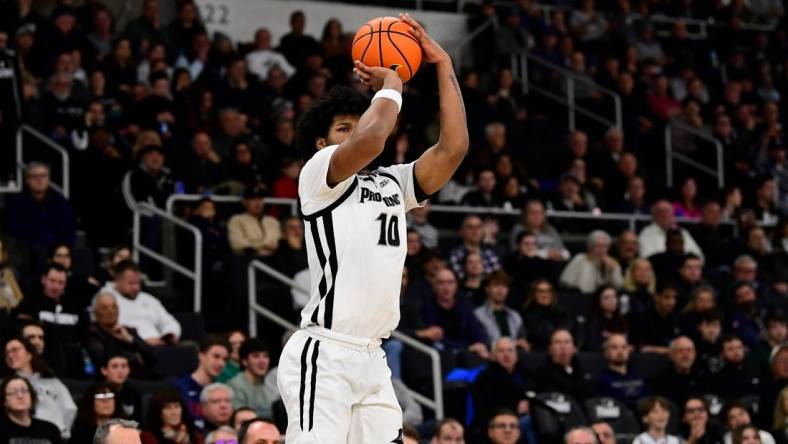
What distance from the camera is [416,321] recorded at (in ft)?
47.9

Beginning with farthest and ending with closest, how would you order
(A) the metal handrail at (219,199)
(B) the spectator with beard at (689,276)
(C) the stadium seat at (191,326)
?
(B) the spectator with beard at (689,276), (A) the metal handrail at (219,199), (C) the stadium seat at (191,326)

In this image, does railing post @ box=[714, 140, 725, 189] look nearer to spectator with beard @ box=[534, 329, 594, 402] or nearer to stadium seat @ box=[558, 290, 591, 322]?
stadium seat @ box=[558, 290, 591, 322]

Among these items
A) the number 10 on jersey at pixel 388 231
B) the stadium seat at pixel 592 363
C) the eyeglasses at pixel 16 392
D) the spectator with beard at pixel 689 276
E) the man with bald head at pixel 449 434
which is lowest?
the man with bald head at pixel 449 434

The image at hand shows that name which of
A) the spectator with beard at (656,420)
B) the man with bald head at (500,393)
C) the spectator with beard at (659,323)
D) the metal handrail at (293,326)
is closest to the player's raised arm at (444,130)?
the metal handrail at (293,326)

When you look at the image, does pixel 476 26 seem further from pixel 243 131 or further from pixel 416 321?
pixel 416 321

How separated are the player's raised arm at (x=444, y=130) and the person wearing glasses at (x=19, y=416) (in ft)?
17.0

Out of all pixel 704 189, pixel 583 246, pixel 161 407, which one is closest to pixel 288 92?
pixel 583 246

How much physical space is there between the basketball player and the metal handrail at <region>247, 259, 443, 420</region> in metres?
6.93

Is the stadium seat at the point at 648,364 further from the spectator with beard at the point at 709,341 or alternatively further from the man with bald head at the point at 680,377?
the spectator with beard at the point at 709,341

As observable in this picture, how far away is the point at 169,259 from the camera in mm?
15203

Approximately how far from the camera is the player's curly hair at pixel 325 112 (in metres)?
6.47

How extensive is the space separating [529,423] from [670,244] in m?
5.26

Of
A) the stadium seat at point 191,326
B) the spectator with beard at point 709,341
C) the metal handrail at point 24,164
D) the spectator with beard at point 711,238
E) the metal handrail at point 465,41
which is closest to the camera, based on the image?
the stadium seat at point 191,326

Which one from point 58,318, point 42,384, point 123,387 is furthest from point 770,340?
point 42,384
